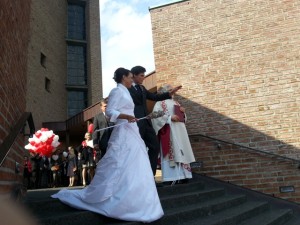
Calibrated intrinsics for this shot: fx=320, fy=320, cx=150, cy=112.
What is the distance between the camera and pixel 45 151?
16.1 feet

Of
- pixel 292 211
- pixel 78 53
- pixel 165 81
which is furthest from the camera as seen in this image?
pixel 78 53

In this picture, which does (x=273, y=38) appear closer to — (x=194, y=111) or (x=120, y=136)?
(x=194, y=111)

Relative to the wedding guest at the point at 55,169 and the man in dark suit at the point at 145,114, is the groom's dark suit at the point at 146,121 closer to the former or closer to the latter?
the man in dark suit at the point at 145,114

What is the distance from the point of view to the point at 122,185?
3.17 metres

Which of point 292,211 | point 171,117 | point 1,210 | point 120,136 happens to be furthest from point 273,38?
point 1,210

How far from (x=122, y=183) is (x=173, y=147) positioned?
257 cm

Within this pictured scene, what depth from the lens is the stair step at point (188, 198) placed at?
423 cm

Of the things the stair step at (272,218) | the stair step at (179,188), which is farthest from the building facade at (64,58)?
the stair step at (272,218)

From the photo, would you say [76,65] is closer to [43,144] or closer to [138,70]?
[43,144]

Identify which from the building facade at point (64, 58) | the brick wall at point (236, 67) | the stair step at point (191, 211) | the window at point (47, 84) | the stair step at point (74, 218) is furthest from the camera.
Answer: the window at point (47, 84)

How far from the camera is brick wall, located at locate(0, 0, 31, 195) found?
2.73m

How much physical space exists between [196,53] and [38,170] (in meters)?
8.10

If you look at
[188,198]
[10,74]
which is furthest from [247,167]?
[10,74]

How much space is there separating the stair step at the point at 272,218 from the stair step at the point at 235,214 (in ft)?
0.29
